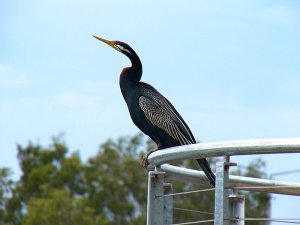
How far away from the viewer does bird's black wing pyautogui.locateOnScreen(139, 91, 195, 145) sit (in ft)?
26.0

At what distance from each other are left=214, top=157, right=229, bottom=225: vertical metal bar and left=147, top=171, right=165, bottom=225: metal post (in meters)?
0.67

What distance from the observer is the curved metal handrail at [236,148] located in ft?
14.9

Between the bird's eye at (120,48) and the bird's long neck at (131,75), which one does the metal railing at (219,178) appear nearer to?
the bird's long neck at (131,75)

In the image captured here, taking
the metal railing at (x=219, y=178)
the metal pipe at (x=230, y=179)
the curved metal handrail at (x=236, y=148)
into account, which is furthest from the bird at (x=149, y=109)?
the curved metal handrail at (x=236, y=148)

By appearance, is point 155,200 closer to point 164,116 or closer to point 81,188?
point 164,116

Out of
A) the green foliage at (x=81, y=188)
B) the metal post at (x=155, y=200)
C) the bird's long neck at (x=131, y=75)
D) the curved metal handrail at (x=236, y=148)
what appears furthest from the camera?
the green foliage at (x=81, y=188)

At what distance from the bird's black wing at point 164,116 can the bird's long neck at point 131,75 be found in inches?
10.6

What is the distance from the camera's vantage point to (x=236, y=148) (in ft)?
15.6

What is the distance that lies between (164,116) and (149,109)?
25cm

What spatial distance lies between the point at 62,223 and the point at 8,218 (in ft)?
17.0

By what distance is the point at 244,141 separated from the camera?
475 cm

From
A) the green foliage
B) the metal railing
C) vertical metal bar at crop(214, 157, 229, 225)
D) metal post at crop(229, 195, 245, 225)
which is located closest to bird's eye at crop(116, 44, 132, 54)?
the metal railing

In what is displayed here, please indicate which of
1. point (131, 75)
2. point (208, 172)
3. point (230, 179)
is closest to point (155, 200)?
point (230, 179)

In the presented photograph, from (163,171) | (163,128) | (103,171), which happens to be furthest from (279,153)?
(103,171)
